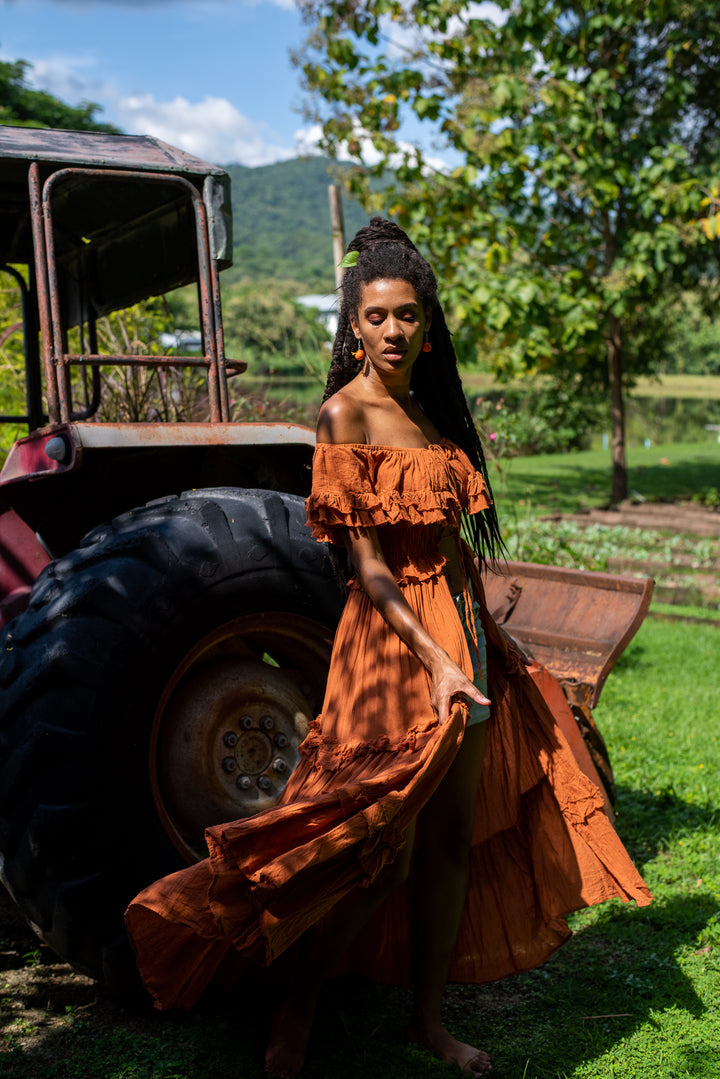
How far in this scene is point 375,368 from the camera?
2668 mm

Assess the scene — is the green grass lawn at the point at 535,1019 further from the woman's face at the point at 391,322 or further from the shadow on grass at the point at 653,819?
the woman's face at the point at 391,322

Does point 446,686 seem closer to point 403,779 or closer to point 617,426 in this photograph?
point 403,779

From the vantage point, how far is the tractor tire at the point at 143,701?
2738 mm

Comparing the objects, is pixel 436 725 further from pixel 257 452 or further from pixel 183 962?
pixel 257 452

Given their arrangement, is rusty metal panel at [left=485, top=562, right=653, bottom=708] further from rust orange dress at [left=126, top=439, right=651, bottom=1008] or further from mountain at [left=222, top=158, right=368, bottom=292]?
mountain at [left=222, top=158, right=368, bottom=292]

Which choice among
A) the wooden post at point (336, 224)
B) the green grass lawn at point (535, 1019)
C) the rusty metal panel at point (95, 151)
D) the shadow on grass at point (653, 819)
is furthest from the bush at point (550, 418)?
the green grass lawn at point (535, 1019)

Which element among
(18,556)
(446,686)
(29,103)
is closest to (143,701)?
(446,686)

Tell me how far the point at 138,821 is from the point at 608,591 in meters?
2.61

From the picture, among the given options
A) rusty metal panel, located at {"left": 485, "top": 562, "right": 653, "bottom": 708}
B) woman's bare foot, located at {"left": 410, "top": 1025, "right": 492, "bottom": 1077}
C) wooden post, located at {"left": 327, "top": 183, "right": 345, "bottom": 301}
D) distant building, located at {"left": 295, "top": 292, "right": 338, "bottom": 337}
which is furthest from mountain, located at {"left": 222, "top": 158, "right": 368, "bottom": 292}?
woman's bare foot, located at {"left": 410, "top": 1025, "right": 492, "bottom": 1077}

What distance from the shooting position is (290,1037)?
8.80 ft

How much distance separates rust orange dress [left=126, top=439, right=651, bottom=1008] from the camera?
7.48 feet

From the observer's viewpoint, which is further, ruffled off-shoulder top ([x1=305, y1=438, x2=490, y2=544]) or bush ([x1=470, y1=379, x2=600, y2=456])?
bush ([x1=470, y1=379, x2=600, y2=456])

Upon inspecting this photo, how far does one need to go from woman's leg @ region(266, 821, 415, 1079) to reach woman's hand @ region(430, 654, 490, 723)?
379 millimetres

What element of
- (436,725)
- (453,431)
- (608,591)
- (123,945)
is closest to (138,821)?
(123,945)
